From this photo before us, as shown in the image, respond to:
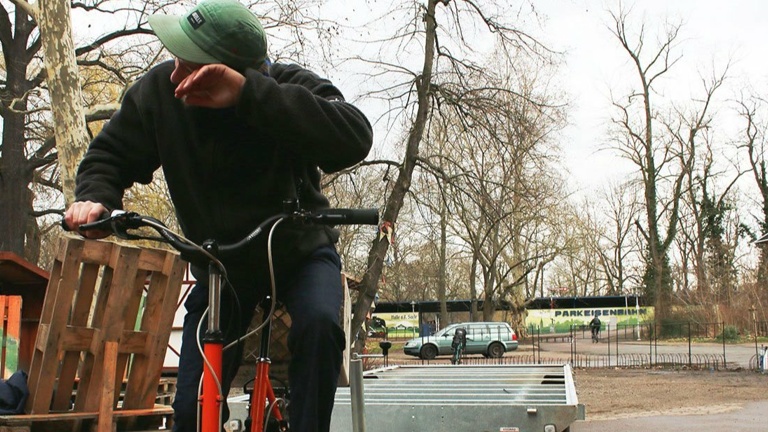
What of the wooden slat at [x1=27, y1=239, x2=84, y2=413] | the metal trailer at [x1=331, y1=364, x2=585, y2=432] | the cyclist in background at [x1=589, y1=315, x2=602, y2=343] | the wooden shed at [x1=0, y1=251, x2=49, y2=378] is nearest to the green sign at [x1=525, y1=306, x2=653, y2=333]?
the cyclist in background at [x1=589, y1=315, x2=602, y2=343]

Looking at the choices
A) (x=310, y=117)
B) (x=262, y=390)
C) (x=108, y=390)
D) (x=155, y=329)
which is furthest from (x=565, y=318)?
(x=310, y=117)

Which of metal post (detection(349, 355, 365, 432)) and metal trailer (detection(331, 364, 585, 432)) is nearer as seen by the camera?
metal post (detection(349, 355, 365, 432))

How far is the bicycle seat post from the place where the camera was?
2164 millimetres

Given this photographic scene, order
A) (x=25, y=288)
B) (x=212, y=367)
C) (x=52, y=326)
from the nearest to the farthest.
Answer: (x=212, y=367), (x=52, y=326), (x=25, y=288)

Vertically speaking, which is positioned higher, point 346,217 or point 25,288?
point 25,288

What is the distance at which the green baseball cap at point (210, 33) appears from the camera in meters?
2.33

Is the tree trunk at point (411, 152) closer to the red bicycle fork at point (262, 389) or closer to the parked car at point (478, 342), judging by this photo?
the red bicycle fork at point (262, 389)

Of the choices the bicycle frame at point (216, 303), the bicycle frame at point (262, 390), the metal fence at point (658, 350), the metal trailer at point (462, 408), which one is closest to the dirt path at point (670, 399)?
the metal fence at point (658, 350)

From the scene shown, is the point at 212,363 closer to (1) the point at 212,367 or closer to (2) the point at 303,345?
(1) the point at 212,367

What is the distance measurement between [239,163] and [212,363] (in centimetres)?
68

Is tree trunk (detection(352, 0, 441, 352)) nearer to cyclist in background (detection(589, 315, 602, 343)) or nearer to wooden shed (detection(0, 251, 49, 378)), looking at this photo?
wooden shed (detection(0, 251, 49, 378))

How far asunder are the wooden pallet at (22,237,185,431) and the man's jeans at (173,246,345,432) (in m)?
3.51

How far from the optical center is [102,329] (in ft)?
19.7

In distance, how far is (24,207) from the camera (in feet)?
80.4
